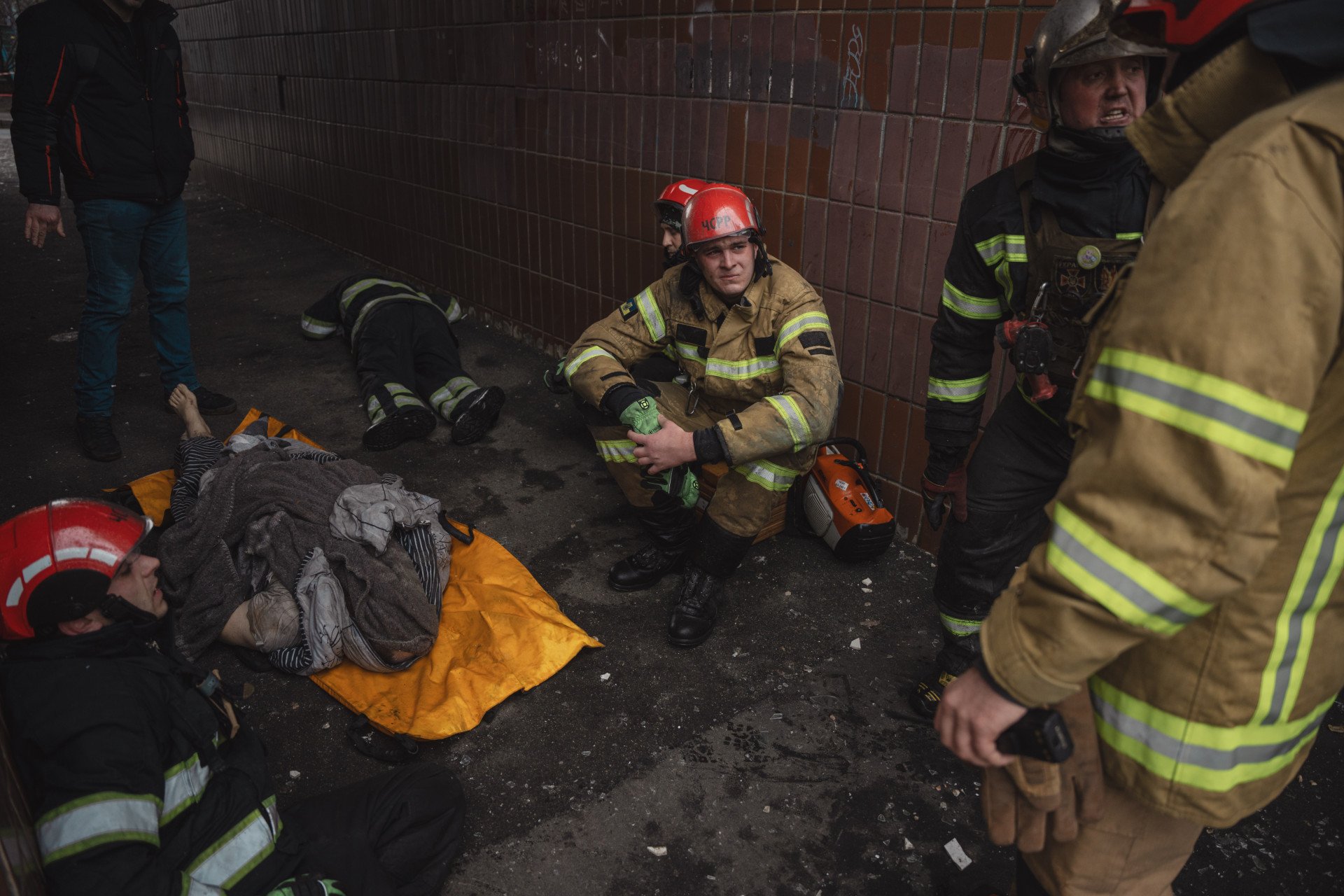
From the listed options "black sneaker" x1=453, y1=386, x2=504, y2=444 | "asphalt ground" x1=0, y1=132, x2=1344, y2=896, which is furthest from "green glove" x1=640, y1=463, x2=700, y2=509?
"black sneaker" x1=453, y1=386, x2=504, y2=444

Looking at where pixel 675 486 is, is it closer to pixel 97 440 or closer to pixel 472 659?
pixel 472 659

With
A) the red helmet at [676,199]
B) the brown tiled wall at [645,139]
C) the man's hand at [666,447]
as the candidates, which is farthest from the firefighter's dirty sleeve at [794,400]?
the red helmet at [676,199]

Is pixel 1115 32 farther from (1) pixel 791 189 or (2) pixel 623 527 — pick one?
(2) pixel 623 527

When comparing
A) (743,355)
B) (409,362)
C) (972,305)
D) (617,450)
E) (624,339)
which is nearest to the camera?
(972,305)

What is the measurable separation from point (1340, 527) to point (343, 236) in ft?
27.2

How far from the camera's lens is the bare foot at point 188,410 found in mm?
4395

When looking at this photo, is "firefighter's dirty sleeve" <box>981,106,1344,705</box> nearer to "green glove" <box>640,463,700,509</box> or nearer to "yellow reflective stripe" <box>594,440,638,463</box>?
"green glove" <box>640,463,700,509</box>

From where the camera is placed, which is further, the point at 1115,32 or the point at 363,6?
the point at 363,6

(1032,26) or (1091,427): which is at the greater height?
(1032,26)

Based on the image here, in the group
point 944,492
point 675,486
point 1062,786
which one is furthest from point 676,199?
point 1062,786

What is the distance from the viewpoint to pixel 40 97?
4141mm

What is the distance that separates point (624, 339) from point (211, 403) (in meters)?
2.78

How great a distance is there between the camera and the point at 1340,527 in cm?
127

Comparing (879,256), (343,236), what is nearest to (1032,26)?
(879,256)
